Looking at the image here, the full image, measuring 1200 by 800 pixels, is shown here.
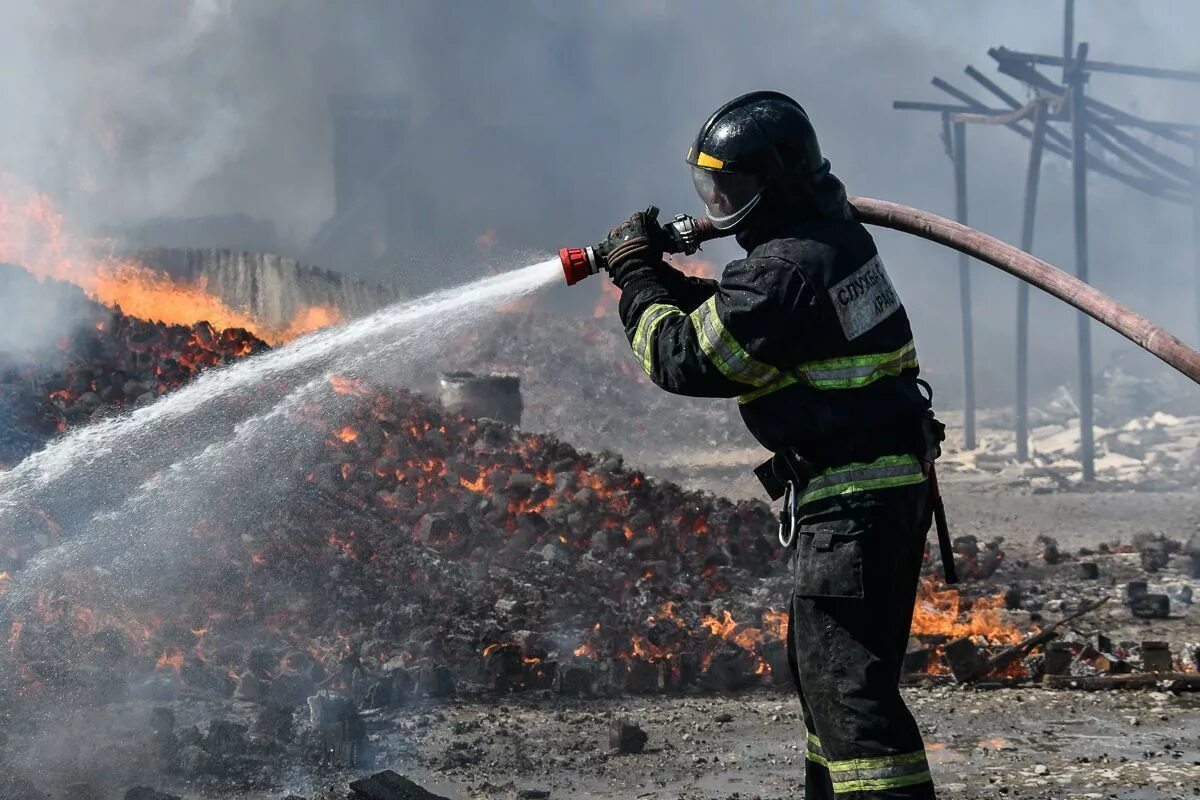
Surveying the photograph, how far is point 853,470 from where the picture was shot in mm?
3197

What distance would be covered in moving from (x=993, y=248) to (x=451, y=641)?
4.19 meters

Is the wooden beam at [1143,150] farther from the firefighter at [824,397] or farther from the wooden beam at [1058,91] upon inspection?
the firefighter at [824,397]

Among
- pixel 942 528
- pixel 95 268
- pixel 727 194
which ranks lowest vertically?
pixel 942 528

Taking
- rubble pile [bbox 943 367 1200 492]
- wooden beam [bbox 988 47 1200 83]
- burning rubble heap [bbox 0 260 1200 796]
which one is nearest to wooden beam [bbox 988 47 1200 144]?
wooden beam [bbox 988 47 1200 83]

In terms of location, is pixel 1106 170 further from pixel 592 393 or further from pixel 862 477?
pixel 862 477

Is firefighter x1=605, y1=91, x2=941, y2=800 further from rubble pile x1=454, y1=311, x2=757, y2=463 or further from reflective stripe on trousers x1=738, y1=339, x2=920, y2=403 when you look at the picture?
rubble pile x1=454, y1=311, x2=757, y2=463

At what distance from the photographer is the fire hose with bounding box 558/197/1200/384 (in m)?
3.61

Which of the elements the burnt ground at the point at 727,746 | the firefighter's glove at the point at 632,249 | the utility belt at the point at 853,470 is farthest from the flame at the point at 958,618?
the firefighter's glove at the point at 632,249

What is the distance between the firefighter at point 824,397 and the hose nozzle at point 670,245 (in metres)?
0.29

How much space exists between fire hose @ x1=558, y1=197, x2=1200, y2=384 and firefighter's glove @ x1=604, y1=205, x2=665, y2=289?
0.07m

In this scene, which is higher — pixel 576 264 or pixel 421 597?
pixel 576 264

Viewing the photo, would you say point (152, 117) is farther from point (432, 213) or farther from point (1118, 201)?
point (1118, 201)

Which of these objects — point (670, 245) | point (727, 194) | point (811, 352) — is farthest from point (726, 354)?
point (670, 245)

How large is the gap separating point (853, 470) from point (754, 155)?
38.0 inches
